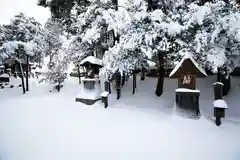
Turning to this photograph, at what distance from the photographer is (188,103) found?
9.14 feet

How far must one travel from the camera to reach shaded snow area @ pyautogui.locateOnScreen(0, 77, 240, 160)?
2031mm

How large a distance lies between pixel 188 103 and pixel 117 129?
86cm

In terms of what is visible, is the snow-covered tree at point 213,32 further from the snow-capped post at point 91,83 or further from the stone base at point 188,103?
the snow-capped post at point 91,83

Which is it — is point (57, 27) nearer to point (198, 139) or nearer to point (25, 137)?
point (25, 137)

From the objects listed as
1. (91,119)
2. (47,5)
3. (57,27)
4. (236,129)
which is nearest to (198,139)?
(236,129)

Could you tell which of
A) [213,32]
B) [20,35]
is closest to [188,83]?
[213,32]

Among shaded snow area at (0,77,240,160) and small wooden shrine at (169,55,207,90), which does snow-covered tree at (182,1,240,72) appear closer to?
small wooden shrine at (169,55,207,90)

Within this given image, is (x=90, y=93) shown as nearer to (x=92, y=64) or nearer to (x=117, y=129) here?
(x=92, y=64)

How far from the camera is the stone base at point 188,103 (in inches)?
109

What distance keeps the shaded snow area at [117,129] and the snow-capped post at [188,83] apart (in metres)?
0.16

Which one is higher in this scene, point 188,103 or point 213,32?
point 213,32

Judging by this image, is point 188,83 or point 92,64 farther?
point 92,64

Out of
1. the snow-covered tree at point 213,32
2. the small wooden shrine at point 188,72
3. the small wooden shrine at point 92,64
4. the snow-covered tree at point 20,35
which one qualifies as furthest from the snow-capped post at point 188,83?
the snow-covered tree at point 20,35

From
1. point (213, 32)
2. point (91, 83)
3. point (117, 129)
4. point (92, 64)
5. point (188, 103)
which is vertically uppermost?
point (213, 32)
